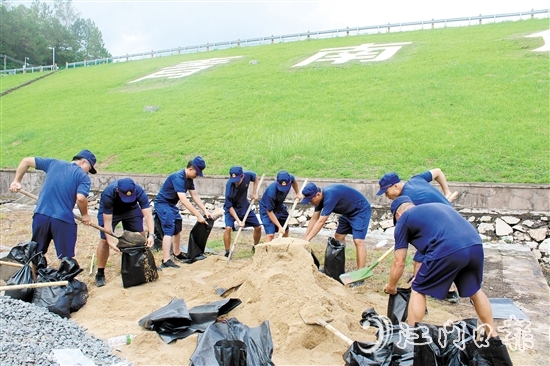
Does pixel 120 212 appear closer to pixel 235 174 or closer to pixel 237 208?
pixel 235 174

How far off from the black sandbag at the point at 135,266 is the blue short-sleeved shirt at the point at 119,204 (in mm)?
595

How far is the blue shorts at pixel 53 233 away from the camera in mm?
4969

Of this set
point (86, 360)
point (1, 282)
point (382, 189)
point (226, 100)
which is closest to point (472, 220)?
point (382, 189)

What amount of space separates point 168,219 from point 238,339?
3115mm

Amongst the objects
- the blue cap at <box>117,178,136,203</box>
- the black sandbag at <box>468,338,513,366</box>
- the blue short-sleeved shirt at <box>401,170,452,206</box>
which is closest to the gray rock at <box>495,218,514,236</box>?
the blue short-sleeved shirt at <box>401,170,452,206</box>

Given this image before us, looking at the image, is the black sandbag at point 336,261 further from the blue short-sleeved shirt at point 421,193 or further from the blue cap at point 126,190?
the blue cap at point 126,190

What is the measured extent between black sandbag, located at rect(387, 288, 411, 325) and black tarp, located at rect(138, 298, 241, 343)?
61.5 inches

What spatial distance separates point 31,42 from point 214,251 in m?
50.9

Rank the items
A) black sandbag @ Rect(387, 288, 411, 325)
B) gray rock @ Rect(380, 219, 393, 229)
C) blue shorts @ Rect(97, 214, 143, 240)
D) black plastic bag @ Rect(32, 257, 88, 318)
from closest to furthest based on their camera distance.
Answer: black sandbag @ Rect(387, 288, 411, 325) → black plastic bag @ Rect(32, 257, 88, 318) → blue shorts @ Rect(97, 214, 143, 240) → gray rock @ Rect(380, 219, 393, 229)

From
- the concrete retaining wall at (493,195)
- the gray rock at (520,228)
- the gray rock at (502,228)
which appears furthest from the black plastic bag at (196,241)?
the gray rock at (520,228)

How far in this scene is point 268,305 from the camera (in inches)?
165

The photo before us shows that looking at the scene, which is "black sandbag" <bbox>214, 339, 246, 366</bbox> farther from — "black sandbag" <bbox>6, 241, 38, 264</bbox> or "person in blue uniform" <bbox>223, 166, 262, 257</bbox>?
"person in blue uniform" <bbox>223, 166, 262, 257</bbox>

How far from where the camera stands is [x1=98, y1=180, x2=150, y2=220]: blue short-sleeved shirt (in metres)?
5.51

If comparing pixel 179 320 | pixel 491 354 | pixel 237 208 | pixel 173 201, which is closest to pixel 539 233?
pixel 237 208
